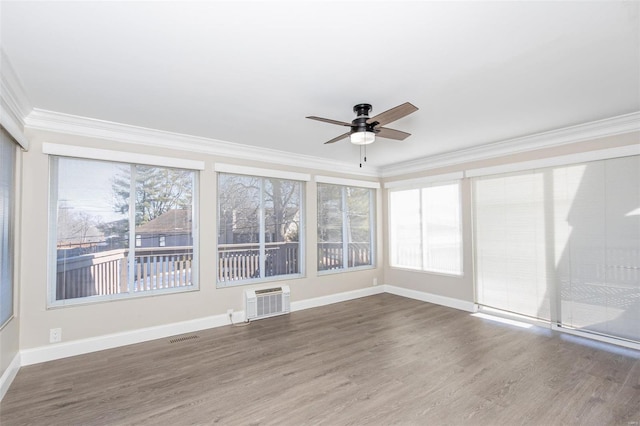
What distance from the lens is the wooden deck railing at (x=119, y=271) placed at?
3371 mm

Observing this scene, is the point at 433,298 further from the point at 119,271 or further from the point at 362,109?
the point at 119,271

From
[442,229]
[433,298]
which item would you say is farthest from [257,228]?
[433,298]

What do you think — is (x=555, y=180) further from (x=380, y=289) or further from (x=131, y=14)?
(x=131, y=14)

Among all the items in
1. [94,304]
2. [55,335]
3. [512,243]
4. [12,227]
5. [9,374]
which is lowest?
[9,374]

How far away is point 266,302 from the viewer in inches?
181

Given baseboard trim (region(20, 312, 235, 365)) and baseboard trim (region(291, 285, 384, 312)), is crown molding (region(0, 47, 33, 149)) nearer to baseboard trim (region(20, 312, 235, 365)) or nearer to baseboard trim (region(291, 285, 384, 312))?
baseboard trim (region(20, 312, 235, 365))

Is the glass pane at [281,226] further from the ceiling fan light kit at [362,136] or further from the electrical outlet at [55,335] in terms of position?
the electrical outlet at [55,335]

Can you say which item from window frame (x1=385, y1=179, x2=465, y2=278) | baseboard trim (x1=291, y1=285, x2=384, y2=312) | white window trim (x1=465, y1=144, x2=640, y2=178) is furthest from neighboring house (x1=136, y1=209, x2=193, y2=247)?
white window trim (x1=465, y1=144, x2=640, y2=178)

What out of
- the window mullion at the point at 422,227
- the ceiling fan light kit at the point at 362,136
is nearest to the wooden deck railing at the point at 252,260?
the window mullion at the point at 422,227

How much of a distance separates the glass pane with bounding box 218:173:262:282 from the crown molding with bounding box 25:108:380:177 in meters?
0.40

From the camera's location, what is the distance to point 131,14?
1.72 meters

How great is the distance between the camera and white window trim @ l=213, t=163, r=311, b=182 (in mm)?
4355

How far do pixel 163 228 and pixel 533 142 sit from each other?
17.0 ft

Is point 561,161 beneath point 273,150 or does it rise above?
beneath
